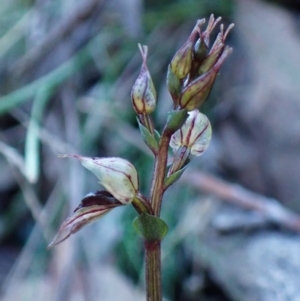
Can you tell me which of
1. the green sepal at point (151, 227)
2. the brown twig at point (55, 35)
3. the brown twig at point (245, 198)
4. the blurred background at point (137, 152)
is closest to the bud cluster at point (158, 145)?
the green sepal at point (151, 227)

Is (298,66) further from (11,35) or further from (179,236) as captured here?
(11,35)

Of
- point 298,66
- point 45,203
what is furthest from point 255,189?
point 45,203

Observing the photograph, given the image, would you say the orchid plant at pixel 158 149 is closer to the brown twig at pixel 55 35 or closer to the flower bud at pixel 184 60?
the flower bud at pixel 184 60

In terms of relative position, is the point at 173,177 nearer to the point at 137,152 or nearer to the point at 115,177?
the point at 115,177

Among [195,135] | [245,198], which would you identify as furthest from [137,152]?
[195,135]

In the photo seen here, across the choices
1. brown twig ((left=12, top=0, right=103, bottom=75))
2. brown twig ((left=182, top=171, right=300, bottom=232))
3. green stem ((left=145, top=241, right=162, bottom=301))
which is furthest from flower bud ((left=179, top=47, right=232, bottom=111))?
brown twig ((left=12, top=0, right=103, bottom=75))
